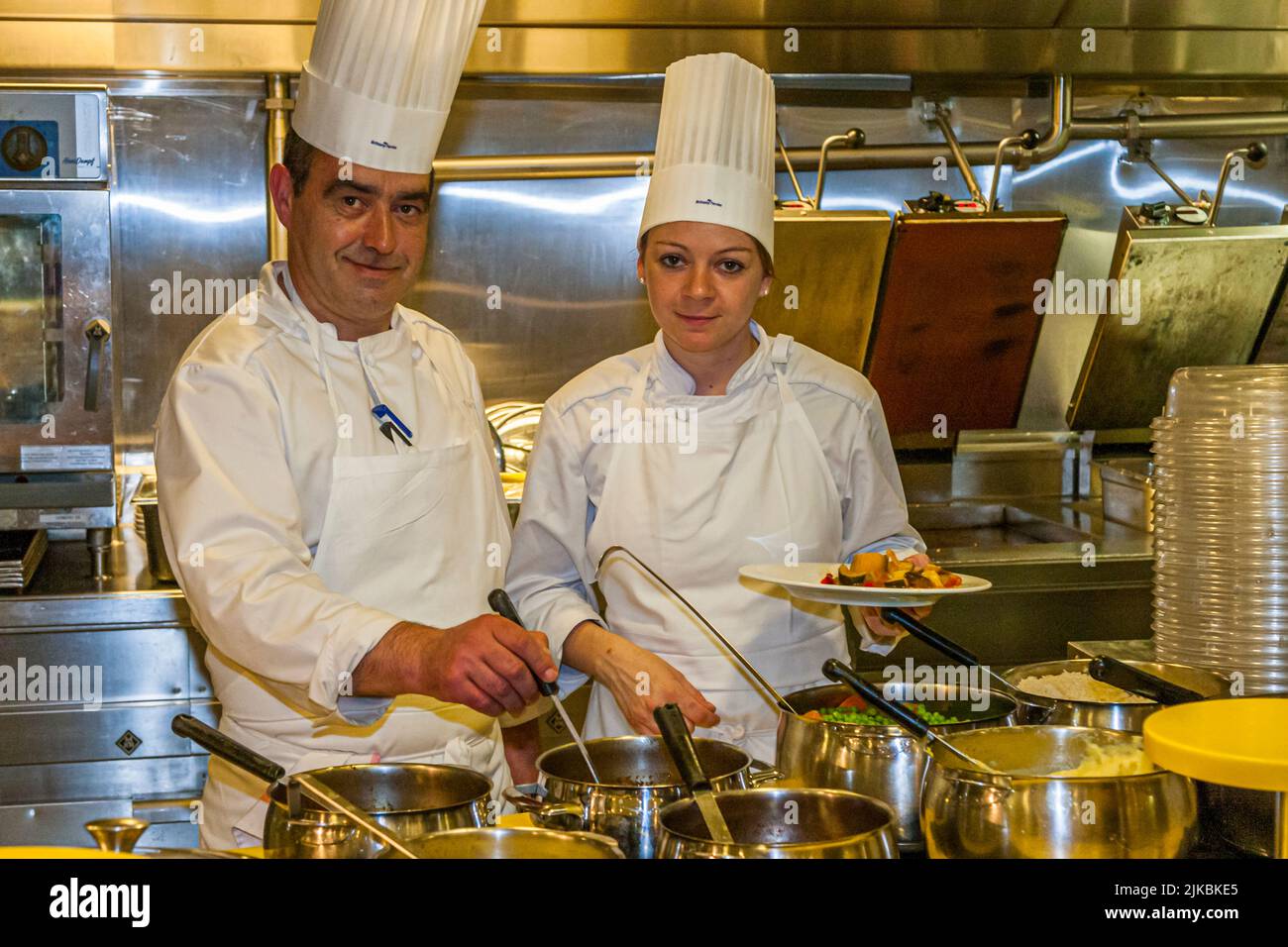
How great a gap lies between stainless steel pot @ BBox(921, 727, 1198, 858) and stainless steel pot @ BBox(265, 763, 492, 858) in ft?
1.34

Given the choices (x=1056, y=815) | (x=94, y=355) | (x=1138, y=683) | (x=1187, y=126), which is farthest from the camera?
(x=1187, y=126)

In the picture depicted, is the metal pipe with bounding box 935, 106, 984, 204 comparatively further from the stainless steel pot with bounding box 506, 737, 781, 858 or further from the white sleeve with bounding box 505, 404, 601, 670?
the stainless steel pot with bounding box 506, 737, 781, 858

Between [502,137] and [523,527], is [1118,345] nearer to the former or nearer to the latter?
[502,137]

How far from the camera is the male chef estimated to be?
5.80ft

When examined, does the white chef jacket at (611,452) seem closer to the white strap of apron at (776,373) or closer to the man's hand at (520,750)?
the white strap of apron at (776,373)

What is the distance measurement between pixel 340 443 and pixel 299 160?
1.36 ft

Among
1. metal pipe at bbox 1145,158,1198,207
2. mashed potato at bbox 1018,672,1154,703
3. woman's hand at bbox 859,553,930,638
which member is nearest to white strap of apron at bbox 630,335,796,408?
woman's hand at bbox 859,553,930,638

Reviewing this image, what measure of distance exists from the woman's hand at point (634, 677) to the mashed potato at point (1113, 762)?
0.46m

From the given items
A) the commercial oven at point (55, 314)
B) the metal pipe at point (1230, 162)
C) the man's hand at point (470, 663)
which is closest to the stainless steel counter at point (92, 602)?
the commercial oven at point (55, 314)

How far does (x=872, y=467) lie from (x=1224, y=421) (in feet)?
2.24

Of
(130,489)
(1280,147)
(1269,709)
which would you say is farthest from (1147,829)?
(1280,147)

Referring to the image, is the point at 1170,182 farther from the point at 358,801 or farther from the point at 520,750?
the point at 358,801

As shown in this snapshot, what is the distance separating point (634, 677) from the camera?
1.90 metres

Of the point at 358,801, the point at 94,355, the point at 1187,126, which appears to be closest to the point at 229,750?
the point at 358,801
